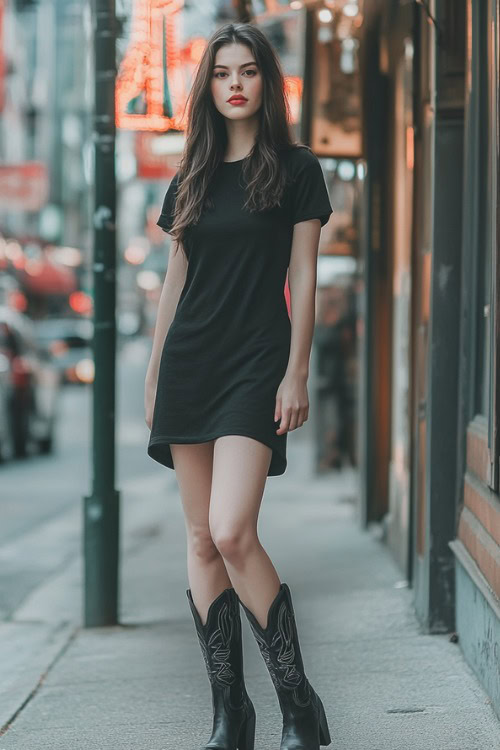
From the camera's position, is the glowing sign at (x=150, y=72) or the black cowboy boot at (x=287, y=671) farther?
the glowing sign at (x=150, y=72)

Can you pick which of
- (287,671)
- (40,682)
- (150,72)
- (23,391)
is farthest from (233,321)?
(23,391)

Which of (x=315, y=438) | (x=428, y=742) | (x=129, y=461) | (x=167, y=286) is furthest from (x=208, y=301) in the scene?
(x=129, y=461)

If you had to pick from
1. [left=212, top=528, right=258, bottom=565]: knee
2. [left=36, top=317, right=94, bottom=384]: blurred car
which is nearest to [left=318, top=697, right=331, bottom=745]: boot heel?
[left=212, top=528, right=258, bottom=565]: knee

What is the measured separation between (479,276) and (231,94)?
1.71m

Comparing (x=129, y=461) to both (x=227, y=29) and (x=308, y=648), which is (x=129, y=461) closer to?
(x=308, y=648)

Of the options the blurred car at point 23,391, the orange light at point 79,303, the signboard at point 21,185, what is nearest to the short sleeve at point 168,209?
the blurred car at point 23,391

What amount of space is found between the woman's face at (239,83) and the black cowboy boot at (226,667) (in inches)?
54.1

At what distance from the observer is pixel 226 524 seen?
11.3 feet

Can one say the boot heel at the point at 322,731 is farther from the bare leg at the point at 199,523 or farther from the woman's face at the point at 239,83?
the woman's face at the point at 239,83

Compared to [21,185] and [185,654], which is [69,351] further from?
[185,654]

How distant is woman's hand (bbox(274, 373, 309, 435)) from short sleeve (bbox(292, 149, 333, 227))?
1.51 feet

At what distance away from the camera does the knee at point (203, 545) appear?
369cm

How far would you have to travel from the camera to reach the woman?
3.52 metres

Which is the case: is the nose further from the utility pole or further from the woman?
the utility pole
